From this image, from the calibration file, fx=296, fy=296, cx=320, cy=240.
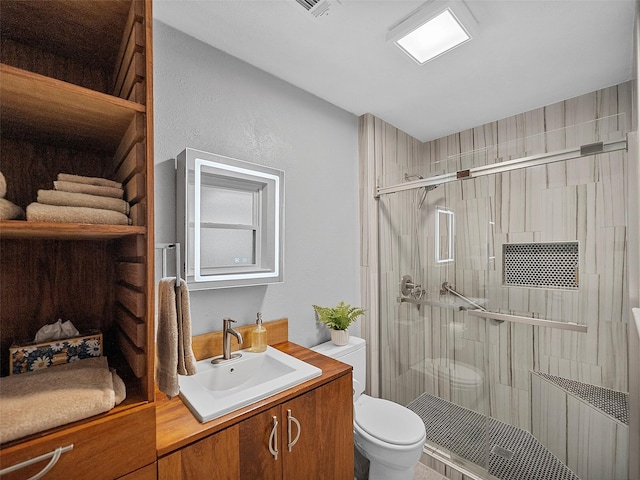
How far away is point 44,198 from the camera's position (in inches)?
30.0

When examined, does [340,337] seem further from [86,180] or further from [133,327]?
[86,180]

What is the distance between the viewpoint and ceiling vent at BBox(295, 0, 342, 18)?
125cm

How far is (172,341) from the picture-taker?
916mm

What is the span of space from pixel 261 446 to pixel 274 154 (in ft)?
4.69

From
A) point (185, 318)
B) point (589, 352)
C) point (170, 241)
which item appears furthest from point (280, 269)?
point (589, 352)

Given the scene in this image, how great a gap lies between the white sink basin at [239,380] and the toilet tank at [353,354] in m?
0.43

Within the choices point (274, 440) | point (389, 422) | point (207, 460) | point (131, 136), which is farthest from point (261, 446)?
point (131, 136)

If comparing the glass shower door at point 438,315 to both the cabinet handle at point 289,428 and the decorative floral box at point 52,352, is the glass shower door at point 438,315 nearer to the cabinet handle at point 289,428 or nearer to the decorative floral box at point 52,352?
the cabinet handle at point 289,428

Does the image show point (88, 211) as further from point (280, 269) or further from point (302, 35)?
point (302, 35)

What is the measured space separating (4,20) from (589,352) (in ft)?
9.60


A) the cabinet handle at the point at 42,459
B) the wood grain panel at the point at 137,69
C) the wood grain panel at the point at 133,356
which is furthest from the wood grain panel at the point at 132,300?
the wood grain panel at the point at 137,69

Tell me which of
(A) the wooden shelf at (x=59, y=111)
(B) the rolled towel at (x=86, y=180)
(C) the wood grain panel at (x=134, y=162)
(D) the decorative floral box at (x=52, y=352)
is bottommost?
(D) the decorative floral box at (x=52, y=352)

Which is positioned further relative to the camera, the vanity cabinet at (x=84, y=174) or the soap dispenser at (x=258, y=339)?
the soap dispenser at (x=258, y=339)

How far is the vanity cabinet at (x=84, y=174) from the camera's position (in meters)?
0.72
